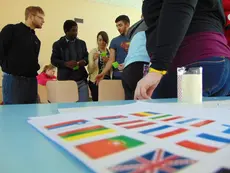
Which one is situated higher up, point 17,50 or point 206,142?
point 17,50

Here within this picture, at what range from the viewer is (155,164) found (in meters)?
0.18

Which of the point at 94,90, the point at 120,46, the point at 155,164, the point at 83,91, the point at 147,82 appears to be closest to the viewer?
the point at 155,164

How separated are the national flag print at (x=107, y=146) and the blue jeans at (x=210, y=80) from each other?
0.58 metres

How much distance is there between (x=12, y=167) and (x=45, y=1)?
418 cm

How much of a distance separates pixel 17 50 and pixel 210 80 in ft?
4.82

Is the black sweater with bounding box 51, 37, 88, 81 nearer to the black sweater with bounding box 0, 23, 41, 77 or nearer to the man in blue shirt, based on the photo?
the man in blue shirt

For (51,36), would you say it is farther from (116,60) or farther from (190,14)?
(190,14)

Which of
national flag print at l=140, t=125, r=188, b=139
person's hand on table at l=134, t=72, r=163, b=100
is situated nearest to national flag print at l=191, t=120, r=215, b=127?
national flag print at l=140, t=125, r=188, b=139

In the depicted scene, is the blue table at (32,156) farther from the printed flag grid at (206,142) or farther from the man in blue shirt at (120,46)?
the man in blue shirt at (120,46)

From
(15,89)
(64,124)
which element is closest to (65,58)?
(15,89)

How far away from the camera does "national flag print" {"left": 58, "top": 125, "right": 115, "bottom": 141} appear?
26cm

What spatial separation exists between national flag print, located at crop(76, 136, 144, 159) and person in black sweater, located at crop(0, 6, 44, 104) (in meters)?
1.71

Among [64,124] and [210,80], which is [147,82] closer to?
[210,80]

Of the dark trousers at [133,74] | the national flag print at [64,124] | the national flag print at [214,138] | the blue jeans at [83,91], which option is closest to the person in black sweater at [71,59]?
the blue jeans at [83,91]
